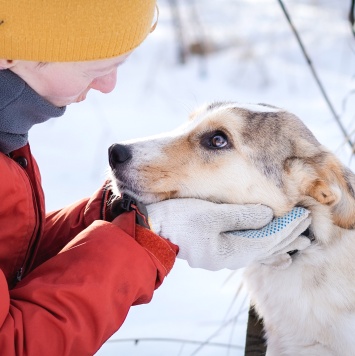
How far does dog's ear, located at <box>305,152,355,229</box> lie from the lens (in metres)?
2.28

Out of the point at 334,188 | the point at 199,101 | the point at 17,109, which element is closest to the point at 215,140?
the point at 334,188

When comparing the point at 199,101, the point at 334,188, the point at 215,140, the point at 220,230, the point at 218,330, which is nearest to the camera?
the point at 220,230

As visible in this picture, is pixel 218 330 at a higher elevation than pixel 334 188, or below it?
below

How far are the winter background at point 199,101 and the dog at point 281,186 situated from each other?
1.60 feet

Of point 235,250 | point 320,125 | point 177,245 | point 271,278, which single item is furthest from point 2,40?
point 320,125

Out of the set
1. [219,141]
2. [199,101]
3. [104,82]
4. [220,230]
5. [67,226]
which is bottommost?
[199,101]

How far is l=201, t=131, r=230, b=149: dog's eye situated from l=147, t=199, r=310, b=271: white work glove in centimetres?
26

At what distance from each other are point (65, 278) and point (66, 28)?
722 millimetres

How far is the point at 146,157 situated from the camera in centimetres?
227

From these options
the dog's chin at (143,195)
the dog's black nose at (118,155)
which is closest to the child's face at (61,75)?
the dog's black nose at (118,155)

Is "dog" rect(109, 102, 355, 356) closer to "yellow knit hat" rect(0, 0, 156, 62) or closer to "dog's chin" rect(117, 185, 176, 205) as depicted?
"dog's chin" rect(117, 185, 176, 205)

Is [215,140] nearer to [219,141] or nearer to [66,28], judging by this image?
[219,141]

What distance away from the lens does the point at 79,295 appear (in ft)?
6.11

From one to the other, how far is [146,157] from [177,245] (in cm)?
33
